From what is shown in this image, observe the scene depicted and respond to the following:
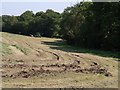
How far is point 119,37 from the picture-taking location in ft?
115

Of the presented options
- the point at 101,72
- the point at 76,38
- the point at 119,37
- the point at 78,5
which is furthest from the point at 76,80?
the point at 78,5

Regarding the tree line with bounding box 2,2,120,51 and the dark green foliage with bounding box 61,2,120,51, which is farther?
the tree line with bounding box 2,2,120,51

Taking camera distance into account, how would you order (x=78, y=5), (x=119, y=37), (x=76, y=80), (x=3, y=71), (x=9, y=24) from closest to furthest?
(x=76, y=80) → (x=3, y=71) → (x=119, y=37) → (x=78, y=5) → (x=9, y=24)

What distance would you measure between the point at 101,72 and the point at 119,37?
1909 cm

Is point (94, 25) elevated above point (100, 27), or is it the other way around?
point (94, 25)

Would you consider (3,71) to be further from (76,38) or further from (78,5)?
(78,5)

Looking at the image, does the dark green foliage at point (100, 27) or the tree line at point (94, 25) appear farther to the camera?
the tree line at point (94, 25)

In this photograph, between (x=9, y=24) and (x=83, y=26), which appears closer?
(x=83, y=26)

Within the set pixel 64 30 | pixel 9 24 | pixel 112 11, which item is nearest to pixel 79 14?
pixel 64 30

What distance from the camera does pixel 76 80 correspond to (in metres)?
13.7

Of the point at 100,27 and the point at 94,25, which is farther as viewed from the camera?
the point at 94,25

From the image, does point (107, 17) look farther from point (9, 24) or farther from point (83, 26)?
point (9, 24)

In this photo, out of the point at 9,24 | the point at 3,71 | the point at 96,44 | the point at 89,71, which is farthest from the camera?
the point at 9,24

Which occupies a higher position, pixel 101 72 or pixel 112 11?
pixel 112 11
